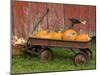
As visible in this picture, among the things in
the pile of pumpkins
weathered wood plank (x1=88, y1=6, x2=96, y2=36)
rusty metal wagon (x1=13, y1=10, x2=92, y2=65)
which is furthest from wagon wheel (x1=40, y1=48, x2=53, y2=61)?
weathered wood plank (x1=88, y1=6, x2=96, y2=36)

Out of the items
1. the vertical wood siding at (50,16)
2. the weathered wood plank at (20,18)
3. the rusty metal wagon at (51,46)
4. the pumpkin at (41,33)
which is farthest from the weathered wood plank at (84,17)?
the weathered wood plank at (20,18)

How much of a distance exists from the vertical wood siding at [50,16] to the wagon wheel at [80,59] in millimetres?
222

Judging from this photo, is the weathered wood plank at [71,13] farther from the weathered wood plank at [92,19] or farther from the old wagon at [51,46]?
the weathered wood plank at [92,19]

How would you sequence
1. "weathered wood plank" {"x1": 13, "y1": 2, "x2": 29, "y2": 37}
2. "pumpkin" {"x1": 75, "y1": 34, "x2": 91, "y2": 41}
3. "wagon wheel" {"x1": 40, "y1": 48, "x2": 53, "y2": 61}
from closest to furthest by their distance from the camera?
"weathered wood plank" {"x1": 13, "y1": 2, "x2": 29, "y2": 37}, "wagon wheel" {"x1": 40, "y1": 48, "x2": 53, "y2": 61}, "pumpkin" {"x1": 75, "y1": 34, "x2": 91, "y2": 41}

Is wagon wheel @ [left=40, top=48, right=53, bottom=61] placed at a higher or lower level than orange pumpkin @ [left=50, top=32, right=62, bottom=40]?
lower

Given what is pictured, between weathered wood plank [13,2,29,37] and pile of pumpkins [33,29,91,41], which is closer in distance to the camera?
weathered wood plank [13,2,29,37]

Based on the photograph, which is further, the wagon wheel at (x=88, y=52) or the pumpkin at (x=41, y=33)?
the wagon wheel at (x=88, y=52)

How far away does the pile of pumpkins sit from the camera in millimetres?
2122

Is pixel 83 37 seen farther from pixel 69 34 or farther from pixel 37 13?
pixel 37 13

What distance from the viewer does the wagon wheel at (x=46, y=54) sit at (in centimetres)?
212

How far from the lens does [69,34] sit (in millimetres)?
2205

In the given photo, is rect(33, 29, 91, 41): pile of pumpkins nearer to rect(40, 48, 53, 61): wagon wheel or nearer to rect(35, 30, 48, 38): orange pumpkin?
rect(35, 30, 48, 38): orange pumpkin

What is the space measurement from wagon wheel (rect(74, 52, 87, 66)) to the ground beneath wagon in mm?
36

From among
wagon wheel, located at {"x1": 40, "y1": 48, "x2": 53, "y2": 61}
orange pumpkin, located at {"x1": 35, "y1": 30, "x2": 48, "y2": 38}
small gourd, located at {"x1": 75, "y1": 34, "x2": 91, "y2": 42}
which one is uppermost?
orange pumpkin, located at {"x1": 35, "y1": 30, "x2": 48, "y2": 38}
